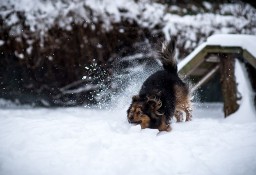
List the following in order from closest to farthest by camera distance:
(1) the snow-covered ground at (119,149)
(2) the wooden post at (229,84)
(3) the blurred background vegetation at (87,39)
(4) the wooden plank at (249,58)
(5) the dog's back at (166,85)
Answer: (1) the snow-covered ground at (119,149)
(5) the dog's back at (166,85)
(4) the wooden plank at (249,58)
(2) the wooden post at (229,84)
(3) the blurred background vegetation at (87,39)

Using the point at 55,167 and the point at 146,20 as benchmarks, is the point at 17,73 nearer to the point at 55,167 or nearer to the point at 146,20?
the point at 146,20

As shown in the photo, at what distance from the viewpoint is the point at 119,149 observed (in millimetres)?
3006

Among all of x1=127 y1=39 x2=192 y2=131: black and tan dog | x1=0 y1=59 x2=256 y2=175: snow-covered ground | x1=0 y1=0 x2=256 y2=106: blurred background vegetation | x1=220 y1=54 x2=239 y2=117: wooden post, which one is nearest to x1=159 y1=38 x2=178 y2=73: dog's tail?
x1=127 y1=39 x2=192 y2=131: black and tan dog

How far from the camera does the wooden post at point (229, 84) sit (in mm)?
4633

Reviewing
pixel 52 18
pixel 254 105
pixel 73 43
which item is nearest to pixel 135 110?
pixel 254 105

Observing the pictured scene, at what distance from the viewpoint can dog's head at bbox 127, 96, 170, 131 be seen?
11.5ft

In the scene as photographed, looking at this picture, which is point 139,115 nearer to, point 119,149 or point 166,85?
point 119,149

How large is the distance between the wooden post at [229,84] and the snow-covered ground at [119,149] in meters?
0.68

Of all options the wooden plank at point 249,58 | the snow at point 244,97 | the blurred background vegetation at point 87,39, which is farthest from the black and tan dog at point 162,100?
the blurred background vegetation at point 87,39

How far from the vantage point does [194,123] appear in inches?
171

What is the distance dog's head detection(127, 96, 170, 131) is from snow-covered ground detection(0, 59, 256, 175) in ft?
0.35

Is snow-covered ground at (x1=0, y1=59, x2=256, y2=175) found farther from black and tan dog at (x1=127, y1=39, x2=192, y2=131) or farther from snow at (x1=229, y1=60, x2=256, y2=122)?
snow at (x1=229, y1=60, x2=256, y2=122)

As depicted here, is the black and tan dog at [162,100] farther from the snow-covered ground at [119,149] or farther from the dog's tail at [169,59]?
the snow-covered ground at [119,149]

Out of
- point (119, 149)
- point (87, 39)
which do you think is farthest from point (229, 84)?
point (87, 39)
